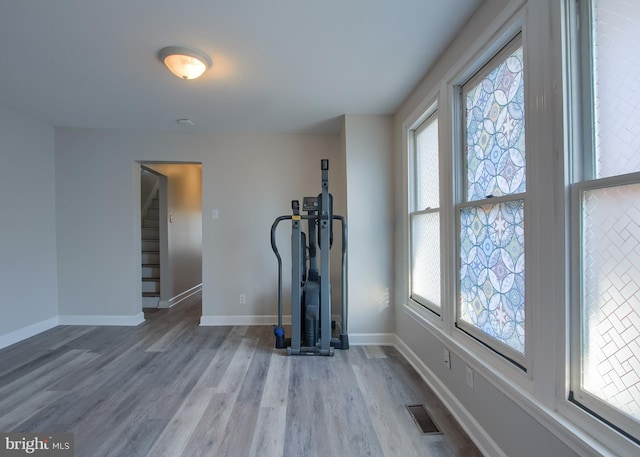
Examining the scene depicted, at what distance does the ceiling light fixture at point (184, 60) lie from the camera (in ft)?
6.03

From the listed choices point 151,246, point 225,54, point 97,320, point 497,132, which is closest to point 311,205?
point 225,54

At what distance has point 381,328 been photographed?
115 inches

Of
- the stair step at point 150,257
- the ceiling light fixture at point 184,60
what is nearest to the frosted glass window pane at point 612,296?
the ceiling light fixture at point 184,60

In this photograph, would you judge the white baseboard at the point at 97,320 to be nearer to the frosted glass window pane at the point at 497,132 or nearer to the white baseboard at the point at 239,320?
the white baseboard at the point at 239,320

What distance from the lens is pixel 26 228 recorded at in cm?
301

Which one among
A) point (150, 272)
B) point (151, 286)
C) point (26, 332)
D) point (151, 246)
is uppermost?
point (151, 246)

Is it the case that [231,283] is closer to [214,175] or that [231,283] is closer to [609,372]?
[214,175]

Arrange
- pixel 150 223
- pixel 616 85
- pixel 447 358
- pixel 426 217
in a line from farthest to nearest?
pixel 150 223, pixel 426 217, pixel 447 358, pixel 616 85

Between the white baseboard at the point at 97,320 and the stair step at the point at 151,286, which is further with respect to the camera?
the stair step at the point at 151,286

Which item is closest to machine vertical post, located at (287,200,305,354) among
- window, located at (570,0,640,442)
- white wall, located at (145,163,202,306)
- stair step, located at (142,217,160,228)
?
window, located at (570,0,640,442)

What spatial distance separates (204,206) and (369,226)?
2.09m

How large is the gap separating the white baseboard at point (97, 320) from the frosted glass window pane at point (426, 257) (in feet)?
11.3

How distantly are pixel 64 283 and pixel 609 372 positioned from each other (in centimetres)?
482

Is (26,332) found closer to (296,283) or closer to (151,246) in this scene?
(151,246)
